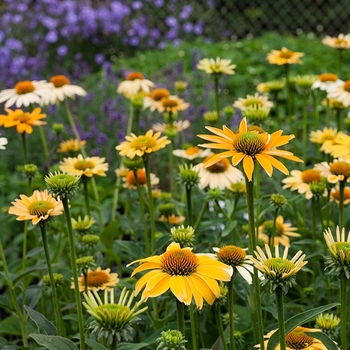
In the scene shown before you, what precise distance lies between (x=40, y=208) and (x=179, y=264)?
41 cm

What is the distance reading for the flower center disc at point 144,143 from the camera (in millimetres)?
1751

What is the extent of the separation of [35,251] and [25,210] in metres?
0.64

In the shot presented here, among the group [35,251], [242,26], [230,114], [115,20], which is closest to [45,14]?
[115,20]

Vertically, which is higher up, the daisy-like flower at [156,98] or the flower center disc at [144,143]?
the flower center disc at [144,143]

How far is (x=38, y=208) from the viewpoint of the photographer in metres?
1.44

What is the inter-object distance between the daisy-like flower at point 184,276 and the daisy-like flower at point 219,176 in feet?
2.75

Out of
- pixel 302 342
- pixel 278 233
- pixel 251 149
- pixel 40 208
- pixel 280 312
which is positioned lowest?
pixel 278 233

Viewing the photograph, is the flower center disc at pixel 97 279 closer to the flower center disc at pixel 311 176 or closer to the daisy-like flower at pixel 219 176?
the daisy-like flower at pixel 219 176

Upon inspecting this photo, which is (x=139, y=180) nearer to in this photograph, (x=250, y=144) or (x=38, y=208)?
(x=38, y=208)

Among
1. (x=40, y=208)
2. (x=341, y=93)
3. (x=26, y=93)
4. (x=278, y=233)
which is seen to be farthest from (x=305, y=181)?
(x=26, y=93)

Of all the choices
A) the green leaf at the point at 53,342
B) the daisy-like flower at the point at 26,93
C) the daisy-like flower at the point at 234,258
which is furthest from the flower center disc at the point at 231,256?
the daisy-like flower at the point at 26,93

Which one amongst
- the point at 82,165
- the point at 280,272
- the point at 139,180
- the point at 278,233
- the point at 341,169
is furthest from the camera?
the point at 139,180

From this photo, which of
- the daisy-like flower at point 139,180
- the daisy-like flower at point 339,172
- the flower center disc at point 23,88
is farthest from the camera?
the flower center disc at point 23,88

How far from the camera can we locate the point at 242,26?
9.73m
